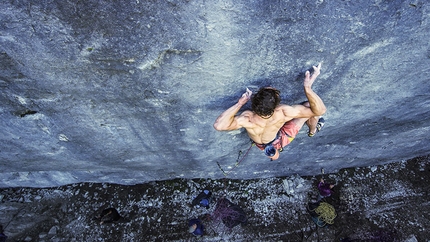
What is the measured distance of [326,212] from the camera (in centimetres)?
392

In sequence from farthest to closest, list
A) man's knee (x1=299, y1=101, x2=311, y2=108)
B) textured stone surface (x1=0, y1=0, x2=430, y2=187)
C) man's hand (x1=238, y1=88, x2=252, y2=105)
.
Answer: man's knee (x1=299, y1=101, x2=311, y2=108) < man's hand (x1=238, y1=88, x2=252, y2=105) < textured stone surface (x1=0, y1=0, x2=430, y2=187)

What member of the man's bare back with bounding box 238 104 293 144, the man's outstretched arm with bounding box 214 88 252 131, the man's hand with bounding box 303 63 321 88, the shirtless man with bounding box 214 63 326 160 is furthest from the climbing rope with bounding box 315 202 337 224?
the man's hand with bounding box 303 63 321 88

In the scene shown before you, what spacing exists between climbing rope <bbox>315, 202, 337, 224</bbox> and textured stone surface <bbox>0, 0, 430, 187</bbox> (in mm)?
1126

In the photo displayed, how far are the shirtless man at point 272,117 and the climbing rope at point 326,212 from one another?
1.57 meters

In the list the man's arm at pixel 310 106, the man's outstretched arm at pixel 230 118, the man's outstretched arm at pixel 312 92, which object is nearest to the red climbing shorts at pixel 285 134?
the man's arm at pixel 310 106

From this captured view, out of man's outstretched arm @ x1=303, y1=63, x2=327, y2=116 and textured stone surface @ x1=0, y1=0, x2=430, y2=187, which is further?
man's outstretched arm @ x1=303, y1=63, x2=327, y2=116

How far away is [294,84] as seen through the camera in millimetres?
2375

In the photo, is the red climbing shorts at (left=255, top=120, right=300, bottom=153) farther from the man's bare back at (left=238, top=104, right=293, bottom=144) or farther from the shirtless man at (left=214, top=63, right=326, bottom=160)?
the man's bare back at (left=238, top=104, right=293, bottom=144)

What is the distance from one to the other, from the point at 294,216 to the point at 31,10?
4.14 metres

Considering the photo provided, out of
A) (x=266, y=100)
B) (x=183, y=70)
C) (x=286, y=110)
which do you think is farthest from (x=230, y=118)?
(x=183, y=70)

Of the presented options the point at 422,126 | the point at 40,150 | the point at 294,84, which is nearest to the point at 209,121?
the point at 294,84

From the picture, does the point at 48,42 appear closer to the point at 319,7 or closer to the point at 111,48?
the point at 111,48

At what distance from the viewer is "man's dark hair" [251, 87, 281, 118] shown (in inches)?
88.1

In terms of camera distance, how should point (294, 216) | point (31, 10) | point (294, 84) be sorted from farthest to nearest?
point (294, 216), point (294, 84), point (31, 10)
